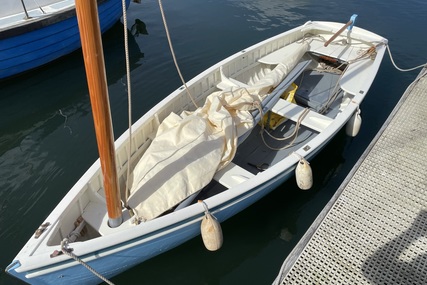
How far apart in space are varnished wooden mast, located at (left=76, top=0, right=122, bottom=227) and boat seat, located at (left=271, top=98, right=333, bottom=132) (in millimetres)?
3666

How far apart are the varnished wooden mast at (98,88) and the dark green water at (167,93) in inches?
84.1

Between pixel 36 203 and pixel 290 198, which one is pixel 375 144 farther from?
pixel 36 203

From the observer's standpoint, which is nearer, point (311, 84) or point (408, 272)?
point (408, 272)

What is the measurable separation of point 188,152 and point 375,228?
290 cm

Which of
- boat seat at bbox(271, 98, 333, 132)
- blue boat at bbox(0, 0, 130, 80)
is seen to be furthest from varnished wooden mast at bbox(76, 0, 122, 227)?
blue boat at bbox(0, 0, 130, 80)

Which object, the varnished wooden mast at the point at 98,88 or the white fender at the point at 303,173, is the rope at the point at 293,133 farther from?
the varnished wooden mast at the point at 98,88

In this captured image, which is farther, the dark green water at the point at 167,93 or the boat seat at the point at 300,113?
the boat seat at the point at 300,113

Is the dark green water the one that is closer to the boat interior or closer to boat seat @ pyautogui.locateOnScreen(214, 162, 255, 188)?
the boat interior

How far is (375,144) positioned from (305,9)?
9596 millimetres

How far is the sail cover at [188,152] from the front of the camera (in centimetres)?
475

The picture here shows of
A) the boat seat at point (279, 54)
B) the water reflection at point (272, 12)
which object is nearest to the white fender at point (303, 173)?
the boat seat at point (279, 54)

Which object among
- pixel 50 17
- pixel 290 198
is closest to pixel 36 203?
pixel 290 198

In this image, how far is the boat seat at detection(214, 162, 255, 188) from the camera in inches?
206

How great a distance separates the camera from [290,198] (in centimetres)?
659
